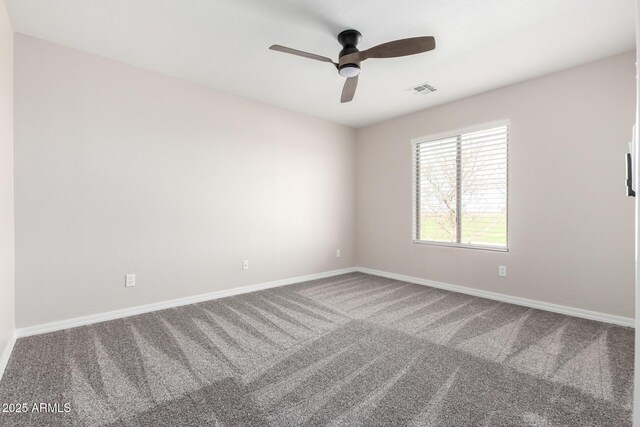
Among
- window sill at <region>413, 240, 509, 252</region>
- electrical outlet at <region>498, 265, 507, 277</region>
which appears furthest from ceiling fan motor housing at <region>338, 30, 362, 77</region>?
electrical outlet at <region>498, 265, 507, 277</region>

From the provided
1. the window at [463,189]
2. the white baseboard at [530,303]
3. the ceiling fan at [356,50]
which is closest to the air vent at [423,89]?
the window at [463,189]

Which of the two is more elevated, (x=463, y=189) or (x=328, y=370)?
(x=463, y=189)

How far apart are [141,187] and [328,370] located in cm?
264

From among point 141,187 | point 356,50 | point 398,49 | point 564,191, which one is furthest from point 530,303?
point 141,187

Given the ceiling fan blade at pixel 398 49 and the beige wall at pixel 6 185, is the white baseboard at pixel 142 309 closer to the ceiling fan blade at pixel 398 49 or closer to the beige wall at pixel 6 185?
the beige wall at pixel 6 185

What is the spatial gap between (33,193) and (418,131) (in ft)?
14.8

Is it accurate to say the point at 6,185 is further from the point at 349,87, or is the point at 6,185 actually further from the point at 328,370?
the point at 349,87

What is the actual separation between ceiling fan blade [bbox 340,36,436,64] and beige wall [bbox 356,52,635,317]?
76.2 inches

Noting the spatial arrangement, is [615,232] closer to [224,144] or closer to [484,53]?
[484,53]

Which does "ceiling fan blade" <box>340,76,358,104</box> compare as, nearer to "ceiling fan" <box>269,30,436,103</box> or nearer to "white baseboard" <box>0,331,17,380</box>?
"ceiling fan" <box>269,30,436,103</box>

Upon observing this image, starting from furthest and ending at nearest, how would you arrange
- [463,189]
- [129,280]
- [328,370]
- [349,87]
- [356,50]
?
[463,189] → [129,280] → [349,87] → [356,50] → [328,370]

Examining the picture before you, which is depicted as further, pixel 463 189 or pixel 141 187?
pixel 463 189

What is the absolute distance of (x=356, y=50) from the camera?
2463 millimetres

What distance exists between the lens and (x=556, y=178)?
314cm
